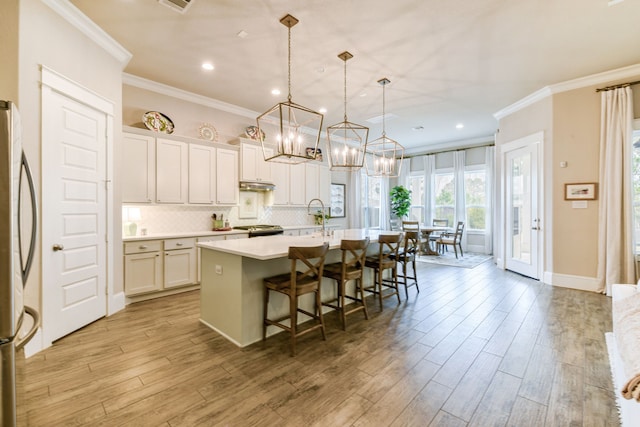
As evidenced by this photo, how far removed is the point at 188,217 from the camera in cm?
494

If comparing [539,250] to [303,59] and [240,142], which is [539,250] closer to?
Answer: [303,59]

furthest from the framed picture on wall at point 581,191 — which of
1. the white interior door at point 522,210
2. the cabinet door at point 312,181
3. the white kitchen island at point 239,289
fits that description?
the cabinet door at point 312,181

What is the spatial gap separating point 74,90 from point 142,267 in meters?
2.26

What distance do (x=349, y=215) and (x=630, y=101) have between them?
566 cm

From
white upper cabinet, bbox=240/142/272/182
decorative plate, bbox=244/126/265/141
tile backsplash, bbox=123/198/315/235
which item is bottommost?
tile backsplash, bbox=123/198/315/235

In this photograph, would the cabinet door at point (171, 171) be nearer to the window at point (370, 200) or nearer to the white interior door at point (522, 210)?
the window at point (370, 200)

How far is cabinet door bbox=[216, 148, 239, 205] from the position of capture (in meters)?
5.07

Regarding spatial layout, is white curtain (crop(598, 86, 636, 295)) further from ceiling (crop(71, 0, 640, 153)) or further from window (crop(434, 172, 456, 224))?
window (crop(434, 172, 456, 224))

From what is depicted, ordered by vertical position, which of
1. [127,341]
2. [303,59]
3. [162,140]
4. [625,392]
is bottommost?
[127,341]

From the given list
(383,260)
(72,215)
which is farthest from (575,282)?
(72,215)

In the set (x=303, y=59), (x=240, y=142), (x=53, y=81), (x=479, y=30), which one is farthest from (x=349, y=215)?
(x=53, y=81)

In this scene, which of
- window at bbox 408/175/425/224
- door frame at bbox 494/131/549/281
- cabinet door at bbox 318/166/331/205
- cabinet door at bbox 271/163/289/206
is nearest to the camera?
door frame at bbox 494/131/549/281

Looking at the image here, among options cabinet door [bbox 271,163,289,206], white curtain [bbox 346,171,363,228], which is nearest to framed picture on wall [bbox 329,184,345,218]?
white curtain [bbox 346,171,363,228]

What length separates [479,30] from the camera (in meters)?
3.15
